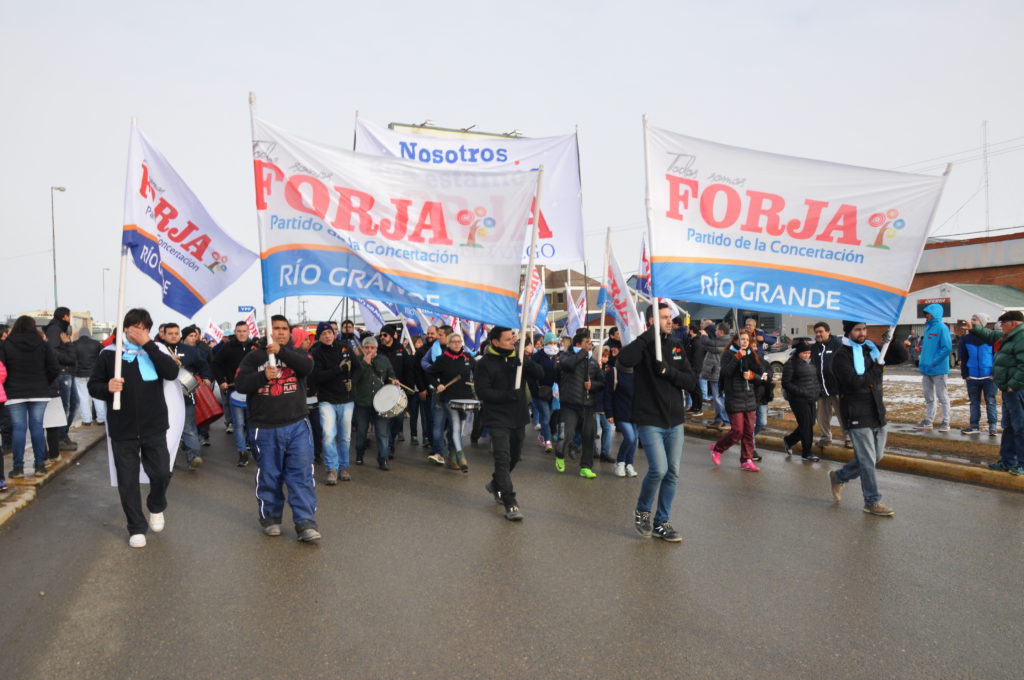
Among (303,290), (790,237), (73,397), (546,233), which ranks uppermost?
(546,233)

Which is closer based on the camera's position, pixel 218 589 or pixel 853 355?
pixel 218 589

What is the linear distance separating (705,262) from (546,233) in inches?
237

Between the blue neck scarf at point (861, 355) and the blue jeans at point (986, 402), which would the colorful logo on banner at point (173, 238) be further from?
the blue jeans at point (986, 402)

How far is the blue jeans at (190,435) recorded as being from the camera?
30.7 ft

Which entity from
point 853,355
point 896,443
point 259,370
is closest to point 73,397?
point 259,370

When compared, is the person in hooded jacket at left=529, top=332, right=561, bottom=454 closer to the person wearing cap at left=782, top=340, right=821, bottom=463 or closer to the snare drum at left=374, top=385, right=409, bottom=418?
the snare drum at left=374, top=385, right=409, bottom=418

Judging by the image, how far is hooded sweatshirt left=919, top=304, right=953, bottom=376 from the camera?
10.5m

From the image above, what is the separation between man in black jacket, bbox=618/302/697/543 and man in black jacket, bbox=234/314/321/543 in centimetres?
274

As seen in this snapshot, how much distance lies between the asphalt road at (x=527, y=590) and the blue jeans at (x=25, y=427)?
4.06 ft

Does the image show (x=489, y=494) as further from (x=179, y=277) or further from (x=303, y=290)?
(x=179, y=277)

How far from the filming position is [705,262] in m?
6.59

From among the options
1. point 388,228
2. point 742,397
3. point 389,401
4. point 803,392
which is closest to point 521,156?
point 389,401

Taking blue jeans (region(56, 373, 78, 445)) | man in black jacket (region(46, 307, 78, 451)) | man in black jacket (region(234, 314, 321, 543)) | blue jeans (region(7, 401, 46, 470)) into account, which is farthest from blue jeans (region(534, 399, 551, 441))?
blue jeans (region(56, 373, 78, 445))

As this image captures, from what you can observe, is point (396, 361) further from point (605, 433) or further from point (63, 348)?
point (63, 348)
